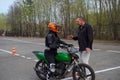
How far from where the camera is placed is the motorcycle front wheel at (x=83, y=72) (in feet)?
26.7

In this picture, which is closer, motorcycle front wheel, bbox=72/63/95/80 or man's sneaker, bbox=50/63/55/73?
motorcycle front wheel, bbox=72/63/95/80

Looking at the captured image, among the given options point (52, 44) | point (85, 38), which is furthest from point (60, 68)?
point (85, 38)

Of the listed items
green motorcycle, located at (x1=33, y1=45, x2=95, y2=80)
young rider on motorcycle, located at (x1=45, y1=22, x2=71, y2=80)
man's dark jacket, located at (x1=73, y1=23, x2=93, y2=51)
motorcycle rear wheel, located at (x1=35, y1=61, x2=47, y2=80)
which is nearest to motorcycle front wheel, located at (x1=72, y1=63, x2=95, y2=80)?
green motorcycle, located at (x1=33, y1=45, x2=95, y2=80)

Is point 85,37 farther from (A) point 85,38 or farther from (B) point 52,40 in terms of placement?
(B) point 52,40

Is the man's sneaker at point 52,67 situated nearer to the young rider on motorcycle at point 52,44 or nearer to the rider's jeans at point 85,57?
the young rider on motorcycle at point 52,44

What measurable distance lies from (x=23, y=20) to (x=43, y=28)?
53.3 feet

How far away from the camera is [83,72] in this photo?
8.25m

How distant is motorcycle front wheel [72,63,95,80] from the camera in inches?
321

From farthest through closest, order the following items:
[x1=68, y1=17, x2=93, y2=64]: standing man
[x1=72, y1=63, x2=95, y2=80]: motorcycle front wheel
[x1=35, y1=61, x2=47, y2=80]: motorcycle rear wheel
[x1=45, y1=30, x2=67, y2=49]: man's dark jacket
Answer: [x1=35, y1=61, x2=47, y2=80]: motorcycle rear wheel < [x1=45, y1=30, x2=67, y2=49]: man's dark jacket < [x1=68, y1=17, x2=93, y2=64]: standing man < [x1=72, y1=63, x2=95, y2=80]: motorcycle front wheel

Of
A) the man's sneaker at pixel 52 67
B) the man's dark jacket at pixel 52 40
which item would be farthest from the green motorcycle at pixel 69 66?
the man's dark jacket at pixel 52 40

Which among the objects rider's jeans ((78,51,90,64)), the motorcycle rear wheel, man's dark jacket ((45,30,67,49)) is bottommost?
the motorcycle rear wheel

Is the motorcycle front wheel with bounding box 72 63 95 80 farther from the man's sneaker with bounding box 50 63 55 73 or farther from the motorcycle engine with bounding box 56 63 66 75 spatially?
the man's sneaker with bounding box 50 63 55 73

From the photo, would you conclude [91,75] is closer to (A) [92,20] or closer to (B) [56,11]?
(A) [92,20]

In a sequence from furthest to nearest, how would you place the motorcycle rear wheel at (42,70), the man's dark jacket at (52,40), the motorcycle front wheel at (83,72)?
the motorcycle rear wheel at (42,70) < the man's dark jacket at (52,40) < the motorcycle front wheel at (83,72)
